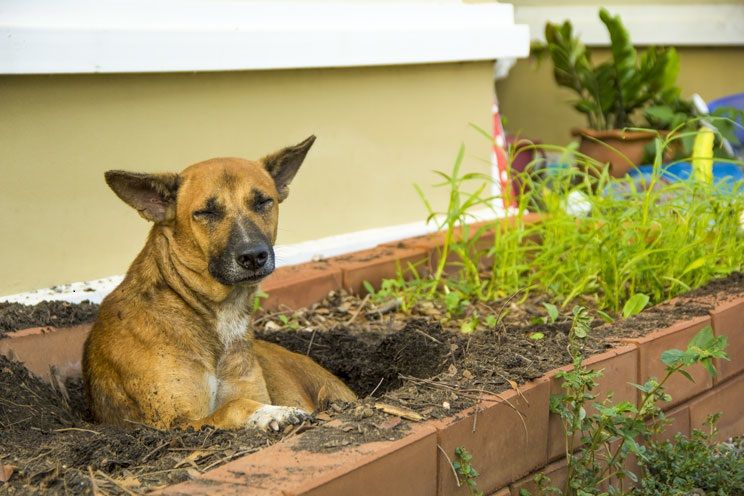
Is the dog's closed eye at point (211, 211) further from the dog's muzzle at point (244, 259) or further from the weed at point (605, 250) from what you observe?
the weed at point (605, 250)

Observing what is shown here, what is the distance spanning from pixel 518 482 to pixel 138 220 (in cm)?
250

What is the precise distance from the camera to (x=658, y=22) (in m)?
9.40

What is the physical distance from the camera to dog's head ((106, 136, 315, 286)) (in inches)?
161

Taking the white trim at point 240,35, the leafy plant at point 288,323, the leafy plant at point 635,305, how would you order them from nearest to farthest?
1. the white trim at point 240,35
2. the leafy plant at point 635,305
3. the leafy plant at point 288,323

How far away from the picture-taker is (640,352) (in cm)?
454

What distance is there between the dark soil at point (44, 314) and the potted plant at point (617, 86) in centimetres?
451

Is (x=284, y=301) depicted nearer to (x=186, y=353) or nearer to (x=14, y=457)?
(x=186, y=353)

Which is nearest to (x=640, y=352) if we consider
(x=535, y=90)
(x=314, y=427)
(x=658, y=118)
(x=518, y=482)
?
(x=518, y=482)

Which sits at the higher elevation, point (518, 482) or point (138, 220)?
point (138, 220)

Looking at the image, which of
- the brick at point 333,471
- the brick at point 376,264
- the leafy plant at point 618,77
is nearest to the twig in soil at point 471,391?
the brick at point 333,471

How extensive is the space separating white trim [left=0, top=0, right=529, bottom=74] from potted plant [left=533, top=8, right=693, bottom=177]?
1306mm

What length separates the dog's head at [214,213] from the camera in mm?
4086

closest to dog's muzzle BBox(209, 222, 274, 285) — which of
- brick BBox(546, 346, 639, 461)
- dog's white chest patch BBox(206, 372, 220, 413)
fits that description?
dog's white chest patch BBox(206, 372, 220, 413)

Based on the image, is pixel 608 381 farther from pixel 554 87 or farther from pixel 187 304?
pixel 554 87
